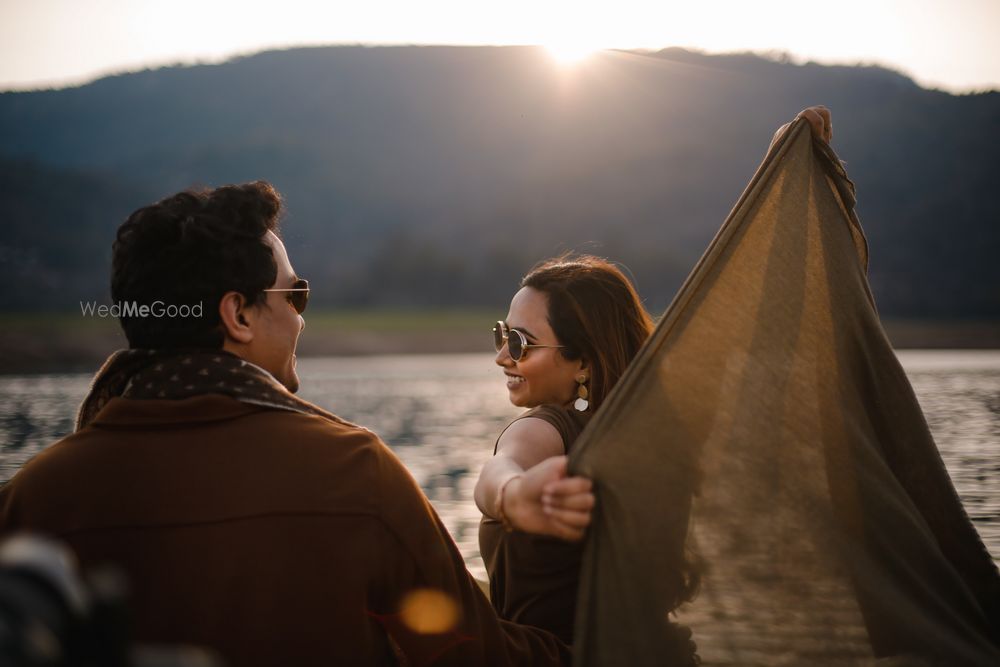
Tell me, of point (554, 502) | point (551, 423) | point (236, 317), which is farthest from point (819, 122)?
point (236, 317)

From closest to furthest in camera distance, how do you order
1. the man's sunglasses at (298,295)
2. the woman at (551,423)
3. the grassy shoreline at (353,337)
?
the woman at (551,423) → the man's sunglasses at (298,295) → the grassy shoreline at (353,337)

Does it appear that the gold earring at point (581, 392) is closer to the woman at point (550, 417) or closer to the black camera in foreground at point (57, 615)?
the woman at point (550, 417)

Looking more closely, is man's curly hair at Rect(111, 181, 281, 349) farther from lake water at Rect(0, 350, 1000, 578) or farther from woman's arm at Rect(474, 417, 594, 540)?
lake water at Rect(0, 350, 1000, 578)

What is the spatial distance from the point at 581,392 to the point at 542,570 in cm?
69

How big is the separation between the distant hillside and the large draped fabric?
187 feet

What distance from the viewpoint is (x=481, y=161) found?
129875 millimetres

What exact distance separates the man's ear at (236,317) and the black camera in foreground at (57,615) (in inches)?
49.4

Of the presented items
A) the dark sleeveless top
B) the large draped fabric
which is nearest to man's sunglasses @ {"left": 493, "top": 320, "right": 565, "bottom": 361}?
the dark sleeveless top

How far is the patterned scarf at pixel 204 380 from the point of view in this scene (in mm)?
2010

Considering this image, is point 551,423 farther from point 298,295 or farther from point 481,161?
point 481,161

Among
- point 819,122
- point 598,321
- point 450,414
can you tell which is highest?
point 819,122

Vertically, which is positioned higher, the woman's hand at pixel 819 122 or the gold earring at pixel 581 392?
the woman's hand at pixel 819 122

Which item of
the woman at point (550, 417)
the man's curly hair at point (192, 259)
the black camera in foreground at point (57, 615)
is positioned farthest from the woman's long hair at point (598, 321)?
the black camera in foreground at point (57, 615)

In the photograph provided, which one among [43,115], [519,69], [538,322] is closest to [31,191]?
[43,115]
